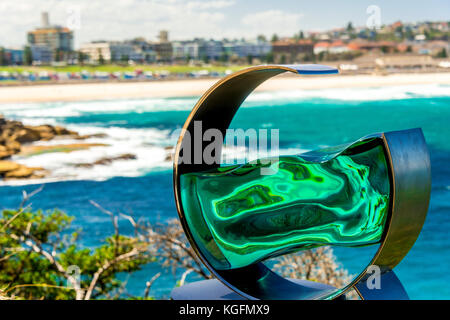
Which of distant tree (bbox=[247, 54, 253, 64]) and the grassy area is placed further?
distant tree (bbox=[247, 54, 253, 64])

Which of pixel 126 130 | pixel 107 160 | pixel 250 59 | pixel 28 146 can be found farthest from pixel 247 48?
pixel 107 160

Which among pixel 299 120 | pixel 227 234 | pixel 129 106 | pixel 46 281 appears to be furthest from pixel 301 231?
pixel 129 106

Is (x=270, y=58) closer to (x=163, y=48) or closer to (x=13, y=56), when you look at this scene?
(x=163, y=48)

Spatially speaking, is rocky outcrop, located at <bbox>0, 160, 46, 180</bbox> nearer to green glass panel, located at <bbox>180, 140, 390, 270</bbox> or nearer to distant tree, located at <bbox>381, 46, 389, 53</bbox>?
green glass panel, located at <bbox>180, 140, 390, 270</bbox>

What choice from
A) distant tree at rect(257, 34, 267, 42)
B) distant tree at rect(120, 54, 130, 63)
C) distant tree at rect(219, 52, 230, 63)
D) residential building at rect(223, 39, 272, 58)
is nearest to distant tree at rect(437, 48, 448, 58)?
residential building at rect(223, 39, 272, 58)

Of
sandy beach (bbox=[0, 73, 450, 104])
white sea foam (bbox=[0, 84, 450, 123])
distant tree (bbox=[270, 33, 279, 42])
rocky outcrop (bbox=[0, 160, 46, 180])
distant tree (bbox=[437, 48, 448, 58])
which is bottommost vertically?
rocky outcrop (bbox=[0, 160, 46, 180])

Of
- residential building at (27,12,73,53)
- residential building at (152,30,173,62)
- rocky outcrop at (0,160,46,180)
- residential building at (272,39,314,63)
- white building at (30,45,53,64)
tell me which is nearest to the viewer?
rocky outcrop at (0,160,46,180)

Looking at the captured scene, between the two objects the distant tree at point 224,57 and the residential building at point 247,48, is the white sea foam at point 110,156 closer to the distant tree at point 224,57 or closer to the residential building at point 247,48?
the distant tree at point 224,57
